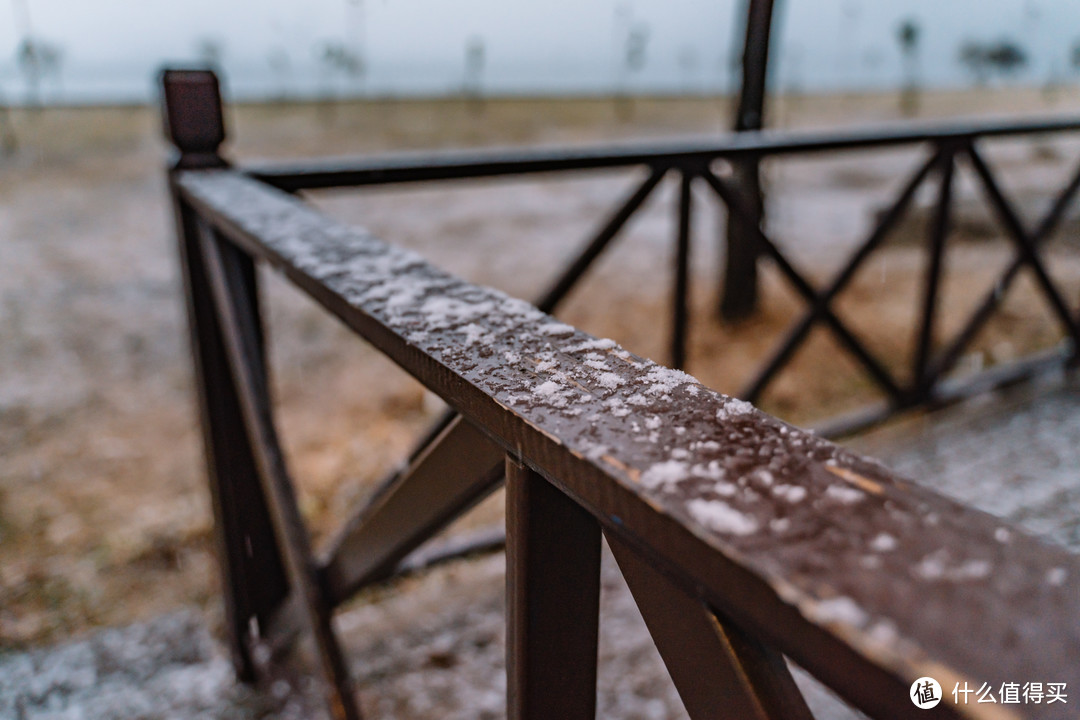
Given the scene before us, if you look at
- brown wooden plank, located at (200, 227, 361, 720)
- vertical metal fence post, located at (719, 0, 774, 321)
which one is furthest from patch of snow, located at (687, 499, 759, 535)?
vertical metal fence post, located at (719, 0, 774, 321)

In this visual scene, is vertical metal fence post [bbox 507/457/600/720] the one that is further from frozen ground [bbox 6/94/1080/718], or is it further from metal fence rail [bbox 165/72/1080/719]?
frozen ground [bbox 6/94/1080/718]

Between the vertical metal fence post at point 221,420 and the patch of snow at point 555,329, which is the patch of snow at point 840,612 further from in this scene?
the vertical metal fence post at point 221,420

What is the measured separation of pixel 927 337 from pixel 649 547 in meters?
2.87

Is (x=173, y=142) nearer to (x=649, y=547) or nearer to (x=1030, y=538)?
(x=649, y=547)

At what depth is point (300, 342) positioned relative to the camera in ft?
20.4

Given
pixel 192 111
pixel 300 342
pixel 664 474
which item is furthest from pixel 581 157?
pixel 300 342

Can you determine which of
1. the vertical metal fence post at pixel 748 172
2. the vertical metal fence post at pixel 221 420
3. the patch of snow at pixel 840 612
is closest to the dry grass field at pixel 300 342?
the vertical metal fence post at pixel 748 172

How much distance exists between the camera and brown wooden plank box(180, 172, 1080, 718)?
1.06ft

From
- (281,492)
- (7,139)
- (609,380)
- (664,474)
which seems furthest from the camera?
(7,139)

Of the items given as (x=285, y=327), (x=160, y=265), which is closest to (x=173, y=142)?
(x=285, y=327)

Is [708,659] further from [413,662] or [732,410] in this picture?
[413,662]

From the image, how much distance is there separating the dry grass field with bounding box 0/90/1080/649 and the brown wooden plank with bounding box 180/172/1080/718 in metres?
2.39

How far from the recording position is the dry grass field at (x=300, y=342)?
335 centimetres

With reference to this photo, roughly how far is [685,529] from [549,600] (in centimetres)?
27
